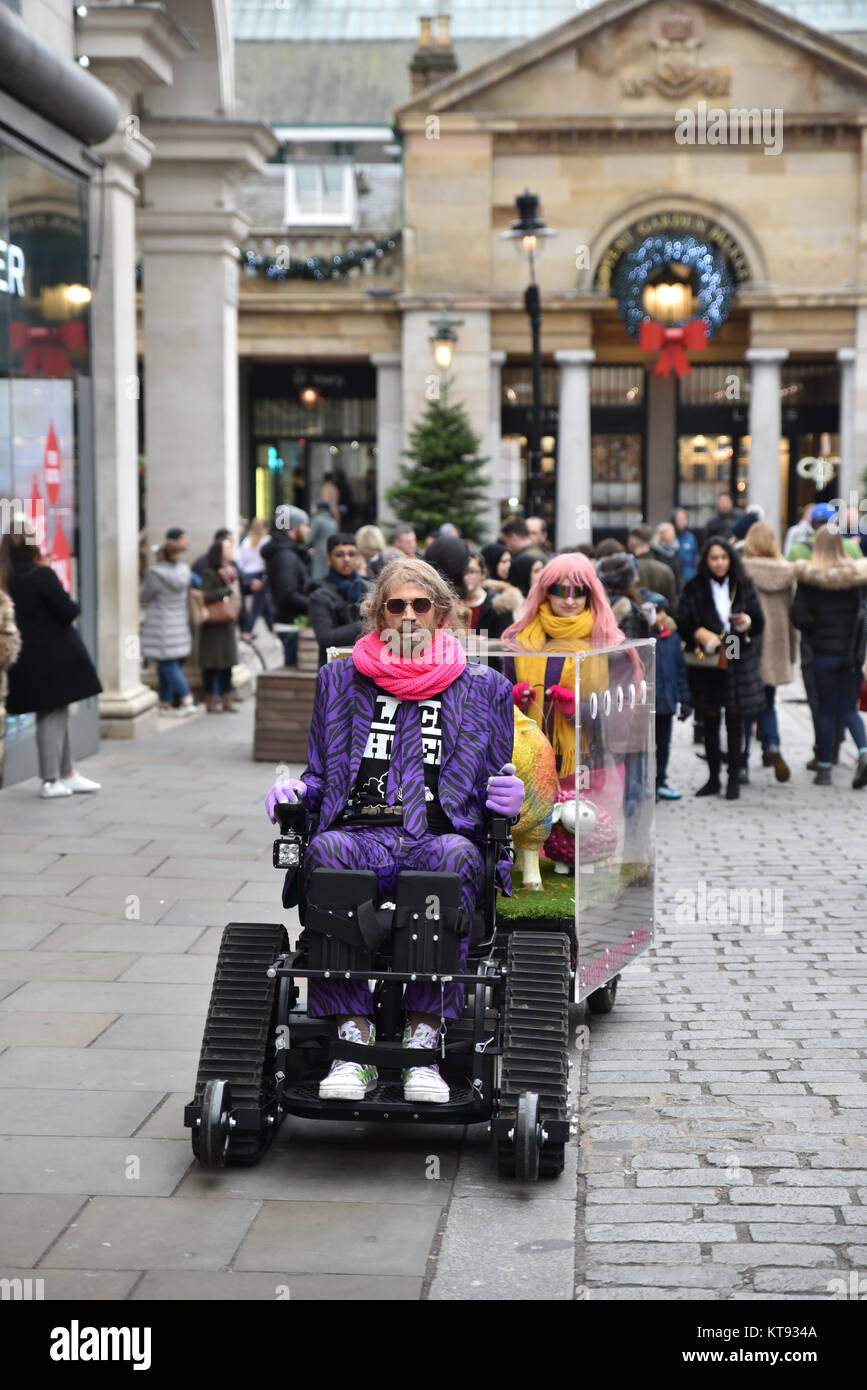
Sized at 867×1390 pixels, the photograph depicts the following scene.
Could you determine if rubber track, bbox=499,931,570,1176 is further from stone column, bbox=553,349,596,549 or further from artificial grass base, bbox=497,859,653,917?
stone column, bbox=553,349,596,549

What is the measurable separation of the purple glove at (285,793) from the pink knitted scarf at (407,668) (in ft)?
1.30

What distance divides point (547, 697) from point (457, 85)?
27759mm

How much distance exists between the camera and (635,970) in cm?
773

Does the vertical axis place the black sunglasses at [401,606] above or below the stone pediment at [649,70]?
below

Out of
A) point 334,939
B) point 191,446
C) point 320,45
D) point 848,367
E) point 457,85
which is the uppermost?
point 320,45

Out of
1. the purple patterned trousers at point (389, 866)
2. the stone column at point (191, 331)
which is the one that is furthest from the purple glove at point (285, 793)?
the stone column at point (191, 331)

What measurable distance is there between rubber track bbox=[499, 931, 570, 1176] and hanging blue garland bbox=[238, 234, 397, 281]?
2908 centimetres

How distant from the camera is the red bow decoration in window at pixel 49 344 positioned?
12.1m

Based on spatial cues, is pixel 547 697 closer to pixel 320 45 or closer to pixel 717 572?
pixel 717 572

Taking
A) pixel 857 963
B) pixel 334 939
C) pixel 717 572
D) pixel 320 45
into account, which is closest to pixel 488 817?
pixel 334 939

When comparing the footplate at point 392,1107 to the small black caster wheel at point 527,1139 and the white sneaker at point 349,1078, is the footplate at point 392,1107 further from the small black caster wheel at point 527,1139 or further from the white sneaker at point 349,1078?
the small black caster wheel at point 527,1139

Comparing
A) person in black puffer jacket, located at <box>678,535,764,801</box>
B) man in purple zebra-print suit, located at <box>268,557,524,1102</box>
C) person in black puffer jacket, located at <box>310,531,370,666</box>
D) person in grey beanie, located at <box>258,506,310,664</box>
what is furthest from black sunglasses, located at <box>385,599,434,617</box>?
person in grey beanie, located at <box>258,506,310,664</box>

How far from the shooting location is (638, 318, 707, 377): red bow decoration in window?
3303cm

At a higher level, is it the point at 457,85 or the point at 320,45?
the point at 320,45
